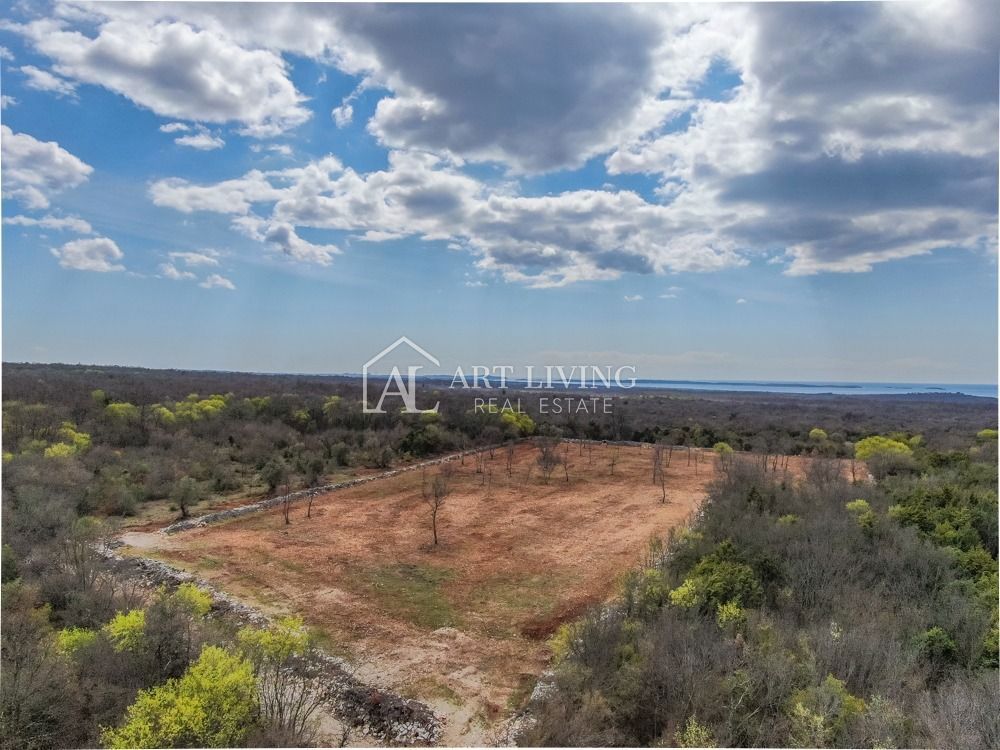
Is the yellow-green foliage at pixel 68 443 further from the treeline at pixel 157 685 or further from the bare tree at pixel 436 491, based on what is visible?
the treeline at pixel 157 685

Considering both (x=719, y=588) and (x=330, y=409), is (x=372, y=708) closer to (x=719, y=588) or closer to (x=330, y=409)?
(x=719, y=588)

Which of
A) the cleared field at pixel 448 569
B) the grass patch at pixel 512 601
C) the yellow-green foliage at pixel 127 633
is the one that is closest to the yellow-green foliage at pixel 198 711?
the yellow-green foliage at pixel 127 633

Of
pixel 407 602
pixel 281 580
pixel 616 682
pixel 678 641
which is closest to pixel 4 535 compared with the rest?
pixel 281 580

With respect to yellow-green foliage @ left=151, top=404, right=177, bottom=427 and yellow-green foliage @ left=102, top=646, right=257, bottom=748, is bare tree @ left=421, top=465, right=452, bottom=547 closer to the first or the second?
yellow-green foliage @ left=102, top=646, right=257, bottom=748

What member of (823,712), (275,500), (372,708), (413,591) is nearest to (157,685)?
(372,708)

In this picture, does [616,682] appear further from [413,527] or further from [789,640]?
[413,527]
